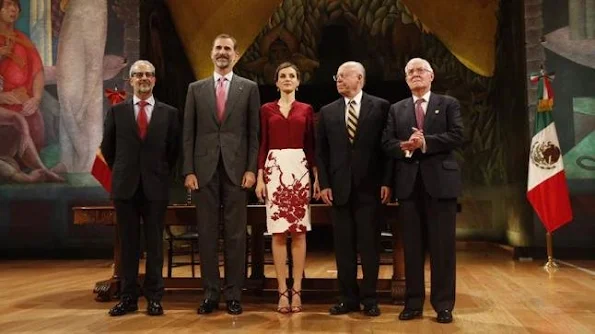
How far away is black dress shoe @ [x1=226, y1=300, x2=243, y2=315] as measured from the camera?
372 cm

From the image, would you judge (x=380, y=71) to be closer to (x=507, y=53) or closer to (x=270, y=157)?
(x=507, y=53)

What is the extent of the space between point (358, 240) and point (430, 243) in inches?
17.5

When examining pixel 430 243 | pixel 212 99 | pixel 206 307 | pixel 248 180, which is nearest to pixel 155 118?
pixel 212 99

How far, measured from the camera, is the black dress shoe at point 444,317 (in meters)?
3.42

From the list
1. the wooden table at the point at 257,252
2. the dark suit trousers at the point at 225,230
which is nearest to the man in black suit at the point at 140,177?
the dark suit trousers at the point at 225,230

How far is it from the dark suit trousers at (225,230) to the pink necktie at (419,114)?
1.21 m

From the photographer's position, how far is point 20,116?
26.1ft

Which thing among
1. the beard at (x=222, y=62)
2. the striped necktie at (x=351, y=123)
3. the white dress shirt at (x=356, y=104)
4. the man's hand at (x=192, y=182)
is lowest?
the man's hand at (x=192, y=182)

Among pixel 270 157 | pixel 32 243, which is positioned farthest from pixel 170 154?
pixel 32 243

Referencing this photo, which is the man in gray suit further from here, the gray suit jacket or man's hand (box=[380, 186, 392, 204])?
man's hand (box=[380, 186, 392, 204])

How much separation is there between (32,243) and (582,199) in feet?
24.0

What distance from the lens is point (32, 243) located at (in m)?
8.00

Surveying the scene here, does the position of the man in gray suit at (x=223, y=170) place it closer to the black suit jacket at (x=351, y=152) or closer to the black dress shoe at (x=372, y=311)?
the black suit jacket at (x=351, y=152)

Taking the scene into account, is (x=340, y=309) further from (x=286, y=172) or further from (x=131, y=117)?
(x=131, y=117)
